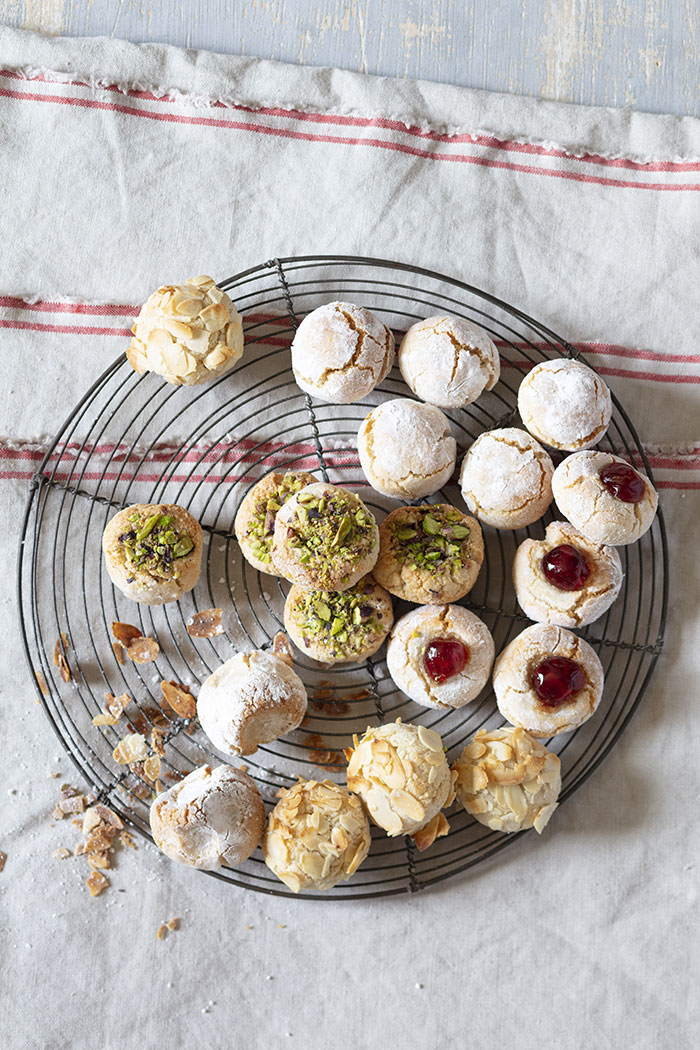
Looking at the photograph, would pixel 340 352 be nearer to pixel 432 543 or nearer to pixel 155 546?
pixel 432 543

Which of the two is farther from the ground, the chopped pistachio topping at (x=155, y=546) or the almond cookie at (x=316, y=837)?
the chopped pistachio topping at (x=155, y=546)

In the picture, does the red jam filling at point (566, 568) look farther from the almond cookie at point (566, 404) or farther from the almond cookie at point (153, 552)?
the almond cookie at point (153, 552)

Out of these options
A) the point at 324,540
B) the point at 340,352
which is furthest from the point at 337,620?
the point at 340,352

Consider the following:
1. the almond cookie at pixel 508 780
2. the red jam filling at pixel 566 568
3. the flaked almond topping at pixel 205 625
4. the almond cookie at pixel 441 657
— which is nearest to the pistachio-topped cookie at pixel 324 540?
the almond cookie at pixel 441 657

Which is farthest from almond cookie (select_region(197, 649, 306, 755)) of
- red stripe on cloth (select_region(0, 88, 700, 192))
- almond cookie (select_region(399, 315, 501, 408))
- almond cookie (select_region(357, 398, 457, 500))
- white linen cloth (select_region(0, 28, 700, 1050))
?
red stripe on cloth (select_region(0, 88, 700, 192))

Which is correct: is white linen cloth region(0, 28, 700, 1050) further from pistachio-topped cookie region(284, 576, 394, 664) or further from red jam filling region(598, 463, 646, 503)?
pistachio-topped cookie region(284, 576, 394, 664)

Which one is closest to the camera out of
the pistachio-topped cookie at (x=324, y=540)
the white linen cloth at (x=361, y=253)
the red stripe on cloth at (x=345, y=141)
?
the pistachio-topped cookie at (x=324, y=540)

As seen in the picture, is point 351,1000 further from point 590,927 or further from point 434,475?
point 434,475

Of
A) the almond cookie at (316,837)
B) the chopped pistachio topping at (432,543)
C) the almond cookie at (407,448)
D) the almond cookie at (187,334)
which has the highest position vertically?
the almond cookie at (187,334)
